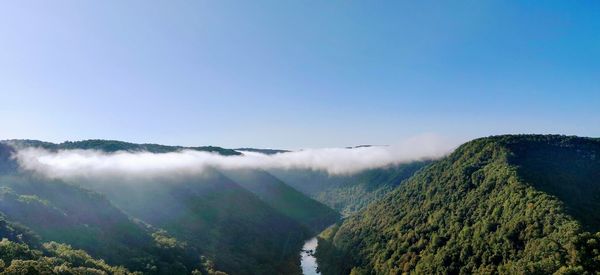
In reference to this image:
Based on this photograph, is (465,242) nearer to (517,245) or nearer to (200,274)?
(517,245)

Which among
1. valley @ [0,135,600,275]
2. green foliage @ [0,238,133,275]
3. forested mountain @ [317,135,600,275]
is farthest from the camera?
valley @ [0,135,600,275]

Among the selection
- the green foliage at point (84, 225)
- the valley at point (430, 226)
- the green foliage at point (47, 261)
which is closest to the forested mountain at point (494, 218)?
the valley at point (430, 226)

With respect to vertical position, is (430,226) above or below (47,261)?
above

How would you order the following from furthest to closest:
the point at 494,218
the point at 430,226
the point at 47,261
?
1. the point at 430,226
2. the point at 494,218
3. the point at 47,261

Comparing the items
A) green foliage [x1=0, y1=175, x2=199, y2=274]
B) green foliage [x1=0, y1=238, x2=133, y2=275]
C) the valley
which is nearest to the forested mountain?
the valley

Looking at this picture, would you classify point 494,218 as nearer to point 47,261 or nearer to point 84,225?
point 47,261

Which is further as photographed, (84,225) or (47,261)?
(84,225)

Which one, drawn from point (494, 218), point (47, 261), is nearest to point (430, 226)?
point (494, 218)

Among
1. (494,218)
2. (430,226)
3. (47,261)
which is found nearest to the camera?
(47,261)

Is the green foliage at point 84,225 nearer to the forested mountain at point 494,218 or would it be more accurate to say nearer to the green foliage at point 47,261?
the green foliage at point 47,261

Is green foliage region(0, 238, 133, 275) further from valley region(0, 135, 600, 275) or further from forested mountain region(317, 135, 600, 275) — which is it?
forested mountain region(317, 135, 600, 275)
